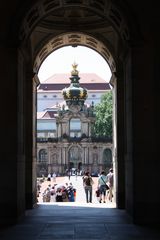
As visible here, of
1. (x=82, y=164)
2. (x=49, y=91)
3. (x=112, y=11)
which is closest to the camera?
(x=112, y=11)

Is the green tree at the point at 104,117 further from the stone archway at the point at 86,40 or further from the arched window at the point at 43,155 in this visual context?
the stone archway at the point at 86,40

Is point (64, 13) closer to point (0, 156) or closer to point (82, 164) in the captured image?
point (0, 156)

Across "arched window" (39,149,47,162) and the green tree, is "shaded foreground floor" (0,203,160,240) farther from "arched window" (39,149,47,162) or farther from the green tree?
"arched window" (39,149,47,162)

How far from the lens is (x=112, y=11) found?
17.6m

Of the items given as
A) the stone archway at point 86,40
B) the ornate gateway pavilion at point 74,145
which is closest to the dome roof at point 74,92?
the ornate gateway pavilion at point 74,145

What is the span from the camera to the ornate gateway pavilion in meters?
103

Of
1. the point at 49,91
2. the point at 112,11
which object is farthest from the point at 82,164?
the point at 112,11

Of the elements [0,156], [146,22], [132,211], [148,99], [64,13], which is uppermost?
[64,13]

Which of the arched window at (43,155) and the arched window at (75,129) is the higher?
the arched window at (75,129)

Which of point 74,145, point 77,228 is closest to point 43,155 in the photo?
Answer: point 74,145

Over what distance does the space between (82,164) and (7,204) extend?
88.3 metres

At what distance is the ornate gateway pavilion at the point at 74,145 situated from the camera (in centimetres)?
10300

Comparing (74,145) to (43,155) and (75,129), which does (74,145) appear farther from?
(75,129)

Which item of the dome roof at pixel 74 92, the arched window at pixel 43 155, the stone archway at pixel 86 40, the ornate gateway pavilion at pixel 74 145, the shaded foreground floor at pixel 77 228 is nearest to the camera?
the shaded foreground floor at pixel 77 228
